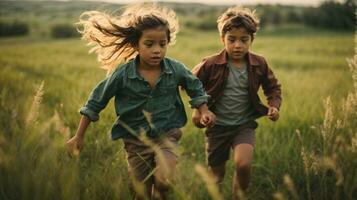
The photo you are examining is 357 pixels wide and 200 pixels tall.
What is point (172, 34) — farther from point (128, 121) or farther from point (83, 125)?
point (83, 125)

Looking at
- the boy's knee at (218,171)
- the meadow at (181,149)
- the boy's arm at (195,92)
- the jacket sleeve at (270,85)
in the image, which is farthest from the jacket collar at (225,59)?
the boy's knee at (218,171)

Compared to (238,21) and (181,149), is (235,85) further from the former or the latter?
(181,149)

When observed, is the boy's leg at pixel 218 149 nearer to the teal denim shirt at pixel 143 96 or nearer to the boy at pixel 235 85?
the boy at pixel 235 85

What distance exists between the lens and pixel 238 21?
312cm

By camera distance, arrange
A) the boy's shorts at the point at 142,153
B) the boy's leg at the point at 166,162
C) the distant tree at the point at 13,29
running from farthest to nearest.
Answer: the distant tree at the point at 13,29, the boy's shorts at the point at 142,153, the boy's leg at the point at 166,162

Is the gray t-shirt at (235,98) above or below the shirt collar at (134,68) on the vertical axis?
below

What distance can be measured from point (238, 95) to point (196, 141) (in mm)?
1399

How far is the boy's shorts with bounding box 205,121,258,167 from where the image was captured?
10.6ft

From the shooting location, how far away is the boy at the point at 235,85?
10.4 feet

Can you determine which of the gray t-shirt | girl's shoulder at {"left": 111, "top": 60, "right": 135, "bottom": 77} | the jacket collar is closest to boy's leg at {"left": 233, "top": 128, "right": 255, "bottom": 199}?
the gray t-shirt

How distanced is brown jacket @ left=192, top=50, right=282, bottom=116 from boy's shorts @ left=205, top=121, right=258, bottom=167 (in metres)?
0.18

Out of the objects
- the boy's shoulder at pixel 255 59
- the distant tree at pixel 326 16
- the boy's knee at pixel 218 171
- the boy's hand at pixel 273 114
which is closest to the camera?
the boy's hand at pixel 273 114

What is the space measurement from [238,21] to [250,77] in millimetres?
439

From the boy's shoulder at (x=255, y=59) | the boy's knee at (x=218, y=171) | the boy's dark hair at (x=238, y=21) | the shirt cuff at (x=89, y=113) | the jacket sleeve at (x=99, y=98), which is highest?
the boy's dark hair at (x=238, y=21)
